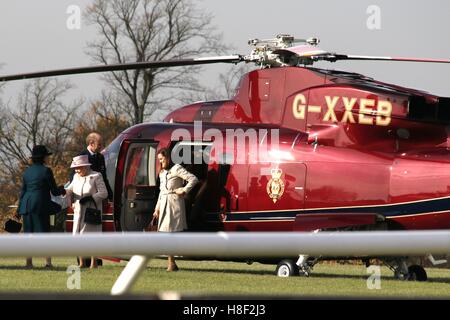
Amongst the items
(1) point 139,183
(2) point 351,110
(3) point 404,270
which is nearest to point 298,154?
(2) point 351,110

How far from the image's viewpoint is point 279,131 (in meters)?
15.9

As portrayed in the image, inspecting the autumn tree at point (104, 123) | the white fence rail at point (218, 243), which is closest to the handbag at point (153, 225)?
the white fence rail at point (218, 243)

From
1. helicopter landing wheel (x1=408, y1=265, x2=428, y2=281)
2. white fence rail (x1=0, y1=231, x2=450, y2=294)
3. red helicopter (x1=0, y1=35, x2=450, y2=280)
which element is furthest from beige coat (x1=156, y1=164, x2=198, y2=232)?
white fence rail (x1=0, y1=231, x2=450, y2=294)

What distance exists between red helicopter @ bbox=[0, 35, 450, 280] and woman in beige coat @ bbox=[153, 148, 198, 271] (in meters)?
0.51

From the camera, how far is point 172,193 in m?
15.6

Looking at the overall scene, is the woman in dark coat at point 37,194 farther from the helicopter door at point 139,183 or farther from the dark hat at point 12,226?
the dark hat at point 12,226

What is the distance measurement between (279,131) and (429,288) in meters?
3.98

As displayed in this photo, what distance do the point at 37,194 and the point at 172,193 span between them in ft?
6.19

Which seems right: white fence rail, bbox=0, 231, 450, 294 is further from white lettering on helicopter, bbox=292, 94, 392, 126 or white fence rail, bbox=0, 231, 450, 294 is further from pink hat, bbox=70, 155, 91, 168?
pink hat, bbox=70, 155, 91, 168

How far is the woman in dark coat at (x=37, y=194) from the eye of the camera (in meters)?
15.4

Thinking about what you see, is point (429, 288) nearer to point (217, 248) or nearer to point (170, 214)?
point (170, 214)

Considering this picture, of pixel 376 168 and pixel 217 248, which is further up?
pixel 217 248

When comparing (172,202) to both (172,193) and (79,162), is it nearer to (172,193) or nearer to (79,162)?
(172,193)
